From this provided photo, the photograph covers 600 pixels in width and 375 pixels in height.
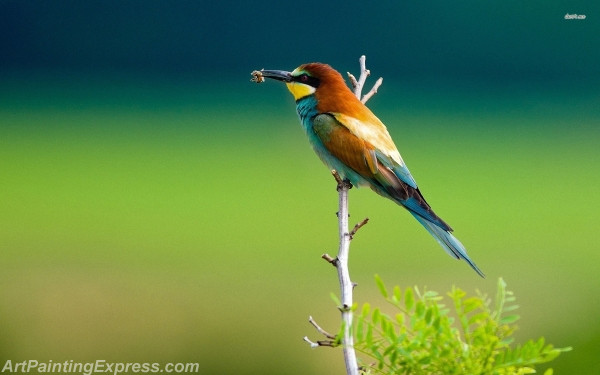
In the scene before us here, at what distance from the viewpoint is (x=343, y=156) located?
197 centimetres

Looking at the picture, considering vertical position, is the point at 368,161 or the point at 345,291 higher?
the point at 368,161

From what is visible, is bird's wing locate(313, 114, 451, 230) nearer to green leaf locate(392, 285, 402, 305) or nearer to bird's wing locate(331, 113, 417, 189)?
bird's wing locate(331, 113, 417, 189)

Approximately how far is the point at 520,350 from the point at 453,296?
67 millimetres

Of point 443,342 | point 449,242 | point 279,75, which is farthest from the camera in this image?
point 279,75

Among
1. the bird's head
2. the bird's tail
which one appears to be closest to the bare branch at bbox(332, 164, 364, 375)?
the bird's tail

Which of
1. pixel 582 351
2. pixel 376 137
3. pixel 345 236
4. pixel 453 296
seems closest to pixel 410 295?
pixel 453 296

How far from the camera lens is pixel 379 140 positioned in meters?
1.98

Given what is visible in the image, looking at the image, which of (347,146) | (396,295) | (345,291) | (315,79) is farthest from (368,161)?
(396,295)

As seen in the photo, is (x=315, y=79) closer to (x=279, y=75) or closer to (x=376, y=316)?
(x=279, y=75)

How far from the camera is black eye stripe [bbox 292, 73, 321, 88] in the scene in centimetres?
208

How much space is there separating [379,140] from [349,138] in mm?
80

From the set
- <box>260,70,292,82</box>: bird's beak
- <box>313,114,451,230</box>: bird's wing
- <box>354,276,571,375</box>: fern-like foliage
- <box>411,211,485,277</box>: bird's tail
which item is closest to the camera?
<box>354,276,571,375</box>: fern-like foliage

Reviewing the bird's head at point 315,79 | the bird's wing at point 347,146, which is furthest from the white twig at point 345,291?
the bird's head at point 315,79

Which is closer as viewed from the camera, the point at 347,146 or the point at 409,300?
the point at 409,300
